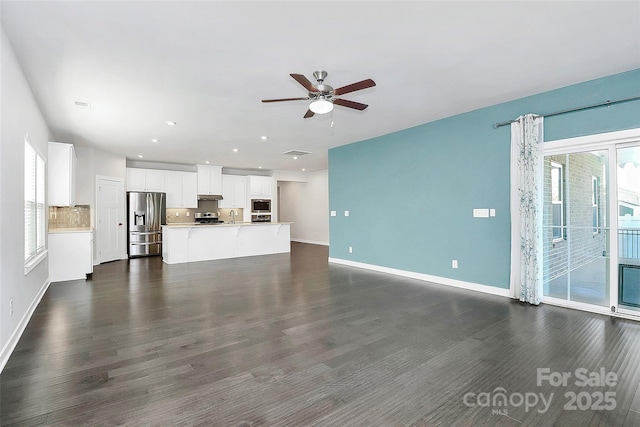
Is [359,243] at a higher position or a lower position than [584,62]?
lower

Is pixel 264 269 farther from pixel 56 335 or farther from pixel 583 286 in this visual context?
pixel 583 286

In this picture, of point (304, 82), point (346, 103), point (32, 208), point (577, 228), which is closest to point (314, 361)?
point (304, 82)

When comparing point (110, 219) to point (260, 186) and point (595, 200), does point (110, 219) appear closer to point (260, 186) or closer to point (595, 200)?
point (260, 186)

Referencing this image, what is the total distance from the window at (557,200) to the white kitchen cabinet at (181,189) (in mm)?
8687

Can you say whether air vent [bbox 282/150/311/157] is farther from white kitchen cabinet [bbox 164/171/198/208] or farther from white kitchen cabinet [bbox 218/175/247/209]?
white kitchen cabinet [bbox 164/171/198/208]

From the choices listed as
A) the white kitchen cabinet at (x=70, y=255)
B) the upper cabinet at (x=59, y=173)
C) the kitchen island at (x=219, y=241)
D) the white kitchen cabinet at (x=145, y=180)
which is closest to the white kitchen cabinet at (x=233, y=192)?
the white kitchen cabinet at (x=145, y=180)

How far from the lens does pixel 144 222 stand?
8.27m

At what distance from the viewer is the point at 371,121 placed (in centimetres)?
507

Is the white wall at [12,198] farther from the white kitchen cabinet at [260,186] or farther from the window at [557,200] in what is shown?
A: the white kitchen cabinet at [260,186]

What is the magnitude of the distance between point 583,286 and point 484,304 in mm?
1199

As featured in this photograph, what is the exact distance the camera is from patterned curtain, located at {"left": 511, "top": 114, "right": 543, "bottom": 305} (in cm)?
394

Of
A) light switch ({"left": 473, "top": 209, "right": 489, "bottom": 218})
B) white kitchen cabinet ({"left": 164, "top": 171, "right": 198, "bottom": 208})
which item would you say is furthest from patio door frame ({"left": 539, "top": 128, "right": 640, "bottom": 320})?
white kitchen cabinet ({"left": 164, "top": 171, "right": 198, "bottom": 208})

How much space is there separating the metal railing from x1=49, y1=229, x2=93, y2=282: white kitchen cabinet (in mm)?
7875

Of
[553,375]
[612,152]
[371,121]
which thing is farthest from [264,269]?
[612,152]
